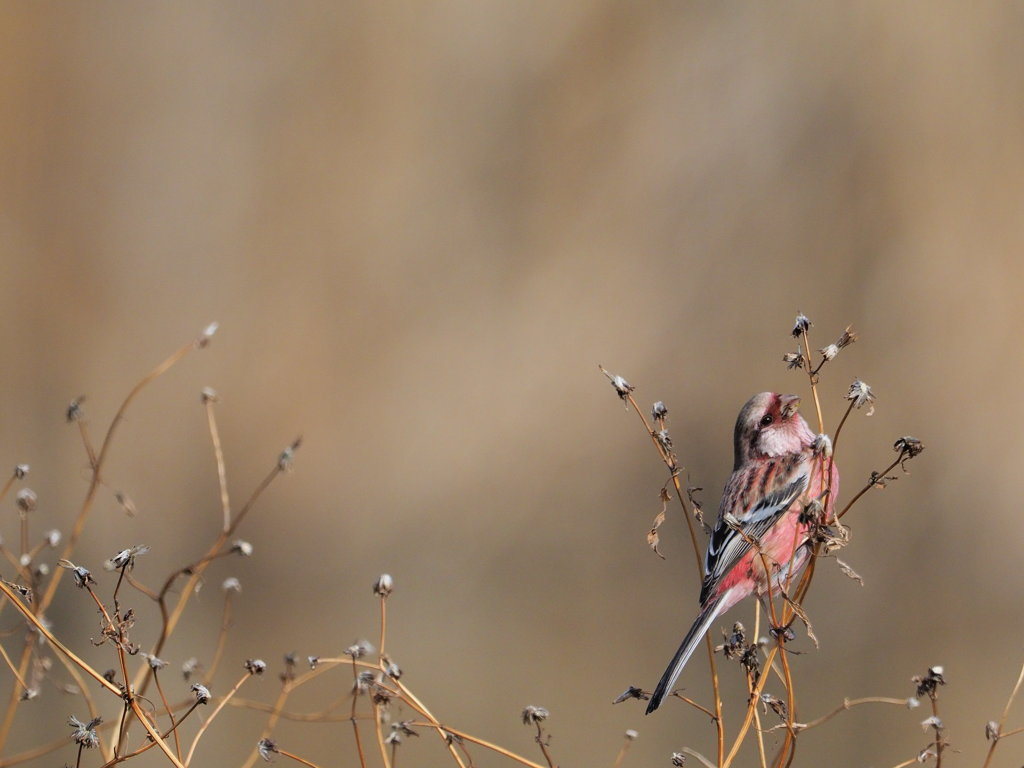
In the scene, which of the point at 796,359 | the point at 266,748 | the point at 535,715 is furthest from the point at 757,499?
the point at 266,748

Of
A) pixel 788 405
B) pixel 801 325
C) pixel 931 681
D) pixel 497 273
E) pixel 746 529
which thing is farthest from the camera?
pixel 497 273

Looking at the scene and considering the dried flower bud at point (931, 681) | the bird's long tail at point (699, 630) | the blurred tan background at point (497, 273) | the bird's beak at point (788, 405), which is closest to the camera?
the dried flower bud at point (931, 681)

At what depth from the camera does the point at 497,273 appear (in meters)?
9.66

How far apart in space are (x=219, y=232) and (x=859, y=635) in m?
5.58

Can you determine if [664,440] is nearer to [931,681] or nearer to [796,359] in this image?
[796,359]

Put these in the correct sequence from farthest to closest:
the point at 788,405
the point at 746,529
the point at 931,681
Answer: the point at 746,529 → the point at 788,405 → the point at 931,681

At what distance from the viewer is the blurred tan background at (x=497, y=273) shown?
895cm

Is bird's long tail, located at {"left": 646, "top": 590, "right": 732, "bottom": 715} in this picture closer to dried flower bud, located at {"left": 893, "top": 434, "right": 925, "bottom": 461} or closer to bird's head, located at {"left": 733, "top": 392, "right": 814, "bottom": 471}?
bird's head, located at {"left": 733, "top": 392, "right": 814, "bottom": 471}

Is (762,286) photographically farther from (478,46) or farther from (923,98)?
(478,46)

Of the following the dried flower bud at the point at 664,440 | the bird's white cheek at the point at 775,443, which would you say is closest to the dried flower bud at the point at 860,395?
the dried flower bud at the point at 664,440

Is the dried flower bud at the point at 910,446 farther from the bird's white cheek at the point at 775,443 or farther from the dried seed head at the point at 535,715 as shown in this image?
the bird's white cheek at the point at 775,443

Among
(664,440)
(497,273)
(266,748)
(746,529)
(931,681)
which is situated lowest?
(266,748)

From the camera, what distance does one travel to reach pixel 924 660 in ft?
24.3

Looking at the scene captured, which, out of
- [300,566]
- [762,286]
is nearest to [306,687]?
[300,566]
